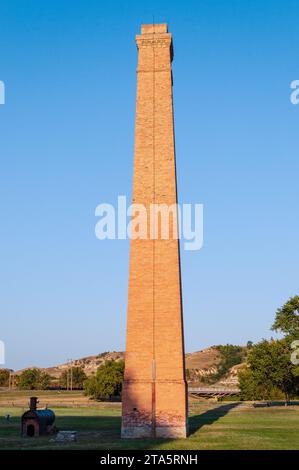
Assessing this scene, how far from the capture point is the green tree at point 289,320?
169 ft

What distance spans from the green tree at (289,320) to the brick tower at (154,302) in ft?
87.5

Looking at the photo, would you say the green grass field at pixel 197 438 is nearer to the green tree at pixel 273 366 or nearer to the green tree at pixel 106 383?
the green tree at pixel 273 366

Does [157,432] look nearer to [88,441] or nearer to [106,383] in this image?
[88,441]

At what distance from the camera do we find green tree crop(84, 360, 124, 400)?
66.2 meters

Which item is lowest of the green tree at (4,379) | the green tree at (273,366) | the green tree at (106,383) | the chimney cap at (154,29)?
the green tree at (4,379)

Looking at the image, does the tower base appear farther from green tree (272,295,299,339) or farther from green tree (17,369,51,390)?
green tree (17,369,51,390)

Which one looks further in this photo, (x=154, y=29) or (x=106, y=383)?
(x=106, y=383)

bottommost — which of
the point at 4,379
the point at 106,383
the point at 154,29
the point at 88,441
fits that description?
the point at 4,379

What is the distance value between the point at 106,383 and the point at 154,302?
41.7m

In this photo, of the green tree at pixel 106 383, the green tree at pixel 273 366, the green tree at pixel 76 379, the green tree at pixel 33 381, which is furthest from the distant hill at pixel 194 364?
the green tree at pixel 273 366

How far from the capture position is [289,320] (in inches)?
2029

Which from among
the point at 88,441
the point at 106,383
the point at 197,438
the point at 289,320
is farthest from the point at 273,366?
the point at 88,441

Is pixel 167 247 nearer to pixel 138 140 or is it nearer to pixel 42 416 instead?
pixel 138 140
